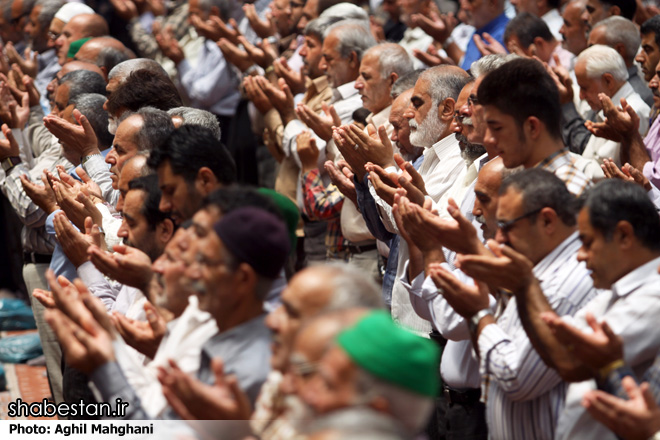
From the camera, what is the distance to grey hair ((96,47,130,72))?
23.5 feet

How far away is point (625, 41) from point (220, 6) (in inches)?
154

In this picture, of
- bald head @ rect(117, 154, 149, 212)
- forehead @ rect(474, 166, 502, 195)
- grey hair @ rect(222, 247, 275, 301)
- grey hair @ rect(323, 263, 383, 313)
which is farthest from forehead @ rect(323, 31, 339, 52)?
grey hair @ rect(323, 263, 383, 313)

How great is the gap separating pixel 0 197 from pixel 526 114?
656 cm

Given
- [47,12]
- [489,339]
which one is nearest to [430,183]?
[489,339]

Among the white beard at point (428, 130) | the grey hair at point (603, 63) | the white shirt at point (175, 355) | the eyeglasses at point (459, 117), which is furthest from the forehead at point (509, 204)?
the grey hair at point (603, 63)

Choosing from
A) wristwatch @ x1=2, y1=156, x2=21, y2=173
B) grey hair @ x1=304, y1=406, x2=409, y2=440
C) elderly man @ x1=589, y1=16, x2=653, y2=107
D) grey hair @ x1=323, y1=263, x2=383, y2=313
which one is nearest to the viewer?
grey hair @ x1=304, y1=406, x2=409, y2=440

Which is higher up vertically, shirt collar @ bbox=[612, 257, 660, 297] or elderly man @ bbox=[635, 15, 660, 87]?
shirt collar @ bbox=[612, 257, 660, 297]

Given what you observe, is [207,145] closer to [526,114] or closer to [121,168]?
[121,168]

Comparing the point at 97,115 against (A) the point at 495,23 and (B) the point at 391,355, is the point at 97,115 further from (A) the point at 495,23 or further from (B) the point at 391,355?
(B) the point at 391,355

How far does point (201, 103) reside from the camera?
914 centimetres

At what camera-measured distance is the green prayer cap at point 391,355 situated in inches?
82.0

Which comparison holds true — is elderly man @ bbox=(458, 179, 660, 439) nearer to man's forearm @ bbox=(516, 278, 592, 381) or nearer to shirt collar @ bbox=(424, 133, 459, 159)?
man's forearm @ bbox=(516, 278, 592, 381)

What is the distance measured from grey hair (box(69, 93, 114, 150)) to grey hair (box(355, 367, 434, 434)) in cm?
395

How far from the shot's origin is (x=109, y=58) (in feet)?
23.5
